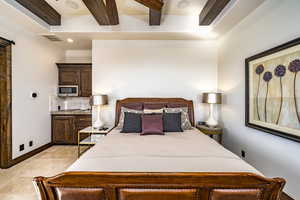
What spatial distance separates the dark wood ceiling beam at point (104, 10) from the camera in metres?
2.50

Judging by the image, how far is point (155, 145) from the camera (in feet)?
7.11

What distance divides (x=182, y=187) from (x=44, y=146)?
13.6 feet

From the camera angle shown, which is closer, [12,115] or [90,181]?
[90,181]

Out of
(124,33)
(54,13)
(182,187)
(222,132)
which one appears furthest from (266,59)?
(54,13)

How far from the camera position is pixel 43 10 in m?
2.94

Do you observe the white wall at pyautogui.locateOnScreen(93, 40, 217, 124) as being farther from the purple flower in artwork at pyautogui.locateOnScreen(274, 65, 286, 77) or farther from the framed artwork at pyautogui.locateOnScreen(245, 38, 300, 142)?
the purple flower in artwork at pyautogui.locateOnScreen(274, 65, 286, 77)

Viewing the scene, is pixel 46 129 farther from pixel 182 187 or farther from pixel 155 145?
pixel 182 187

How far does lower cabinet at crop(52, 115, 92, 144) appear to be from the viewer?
4484 millimetres

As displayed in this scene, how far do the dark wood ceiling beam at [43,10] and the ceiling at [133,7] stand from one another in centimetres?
9

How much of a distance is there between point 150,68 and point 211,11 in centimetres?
170

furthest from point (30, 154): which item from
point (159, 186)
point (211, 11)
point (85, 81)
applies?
point (211, 11)

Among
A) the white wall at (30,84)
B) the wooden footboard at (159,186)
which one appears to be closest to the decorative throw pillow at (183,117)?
the wooden footboard at (159,186)

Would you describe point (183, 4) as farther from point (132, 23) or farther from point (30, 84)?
point (30, 84)

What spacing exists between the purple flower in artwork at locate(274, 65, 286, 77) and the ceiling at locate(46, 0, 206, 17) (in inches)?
63.6
